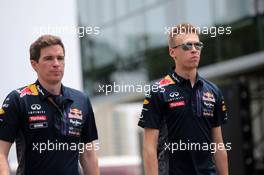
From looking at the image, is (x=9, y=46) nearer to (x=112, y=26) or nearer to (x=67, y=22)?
(x=67, y=22)

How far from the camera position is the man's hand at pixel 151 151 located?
4434 mm

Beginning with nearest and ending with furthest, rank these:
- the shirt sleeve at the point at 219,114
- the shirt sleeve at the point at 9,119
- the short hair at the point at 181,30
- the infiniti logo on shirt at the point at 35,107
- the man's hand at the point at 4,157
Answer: the man's hand at the point at 4,157 < the shirt sleeve at the point at 9,119 < the infiniti logo on shirt at the point at 35,107 < the short hair at the point at 181,30 < the shirt sleeve at the point at 219,114

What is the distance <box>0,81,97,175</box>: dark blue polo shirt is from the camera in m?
4.20

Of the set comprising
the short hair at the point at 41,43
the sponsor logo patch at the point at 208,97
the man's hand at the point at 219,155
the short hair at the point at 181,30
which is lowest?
the man's hand at the point at 219,155

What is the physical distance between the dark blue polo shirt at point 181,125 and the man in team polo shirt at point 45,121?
1.77ft

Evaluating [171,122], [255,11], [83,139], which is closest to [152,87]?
[171,122]

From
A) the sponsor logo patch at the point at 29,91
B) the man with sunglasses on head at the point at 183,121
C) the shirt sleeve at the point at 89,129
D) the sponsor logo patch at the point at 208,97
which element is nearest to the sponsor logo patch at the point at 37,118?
the sponsor logo patch at the point at 29,91

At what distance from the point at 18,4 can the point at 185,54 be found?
1.46 meters

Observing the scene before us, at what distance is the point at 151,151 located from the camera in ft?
14.6

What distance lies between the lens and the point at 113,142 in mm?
18641

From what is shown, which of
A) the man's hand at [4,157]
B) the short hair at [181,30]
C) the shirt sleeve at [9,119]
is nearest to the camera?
the man's hand at [4,157]

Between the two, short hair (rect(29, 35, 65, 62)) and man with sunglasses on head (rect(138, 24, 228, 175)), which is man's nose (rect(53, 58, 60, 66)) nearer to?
short hair (rect(29, 35, 65, 62))

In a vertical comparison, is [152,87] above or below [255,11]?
below

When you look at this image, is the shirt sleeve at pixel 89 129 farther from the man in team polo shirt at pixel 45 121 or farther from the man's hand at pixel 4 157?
the man's hand at pixel 4 157
